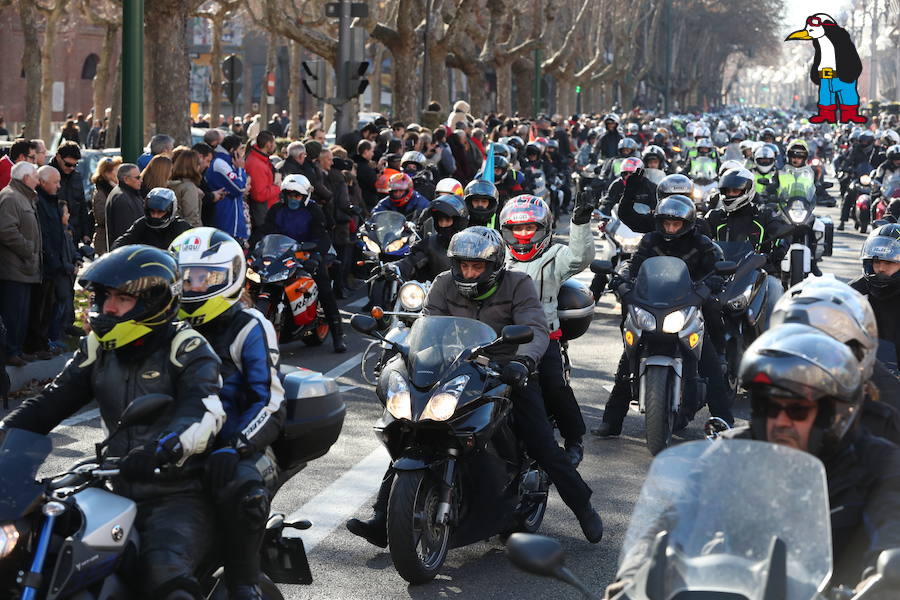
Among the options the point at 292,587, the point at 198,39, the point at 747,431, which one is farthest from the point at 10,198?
the point at 198,39

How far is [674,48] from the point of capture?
119500 mm

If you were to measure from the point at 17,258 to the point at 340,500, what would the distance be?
4588mm

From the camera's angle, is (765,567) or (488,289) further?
(488,289)

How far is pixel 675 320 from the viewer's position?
29.7 feet

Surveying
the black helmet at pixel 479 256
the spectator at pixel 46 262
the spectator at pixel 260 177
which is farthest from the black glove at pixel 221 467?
the spectator at pixel 260 177

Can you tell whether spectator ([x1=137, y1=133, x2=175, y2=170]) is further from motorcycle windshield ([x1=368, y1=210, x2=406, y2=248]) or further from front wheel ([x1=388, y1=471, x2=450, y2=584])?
front wheel ([x1=388, y1=471, x2=450, y2=584])

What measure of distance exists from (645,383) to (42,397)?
181 inches

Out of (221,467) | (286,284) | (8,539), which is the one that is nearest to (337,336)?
(286,284)

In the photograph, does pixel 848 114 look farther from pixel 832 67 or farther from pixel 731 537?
pixel 731 537

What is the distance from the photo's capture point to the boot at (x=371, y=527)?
21.9 ft

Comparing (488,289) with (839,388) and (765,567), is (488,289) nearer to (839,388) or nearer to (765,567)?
(839,388)

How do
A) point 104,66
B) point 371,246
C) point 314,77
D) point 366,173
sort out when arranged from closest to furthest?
1. point 371,246
2. point 366,173
3. point 314,77
4. point 104,66

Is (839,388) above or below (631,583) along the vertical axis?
above

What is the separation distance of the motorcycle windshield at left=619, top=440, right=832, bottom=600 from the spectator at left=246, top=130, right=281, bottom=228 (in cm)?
1282
